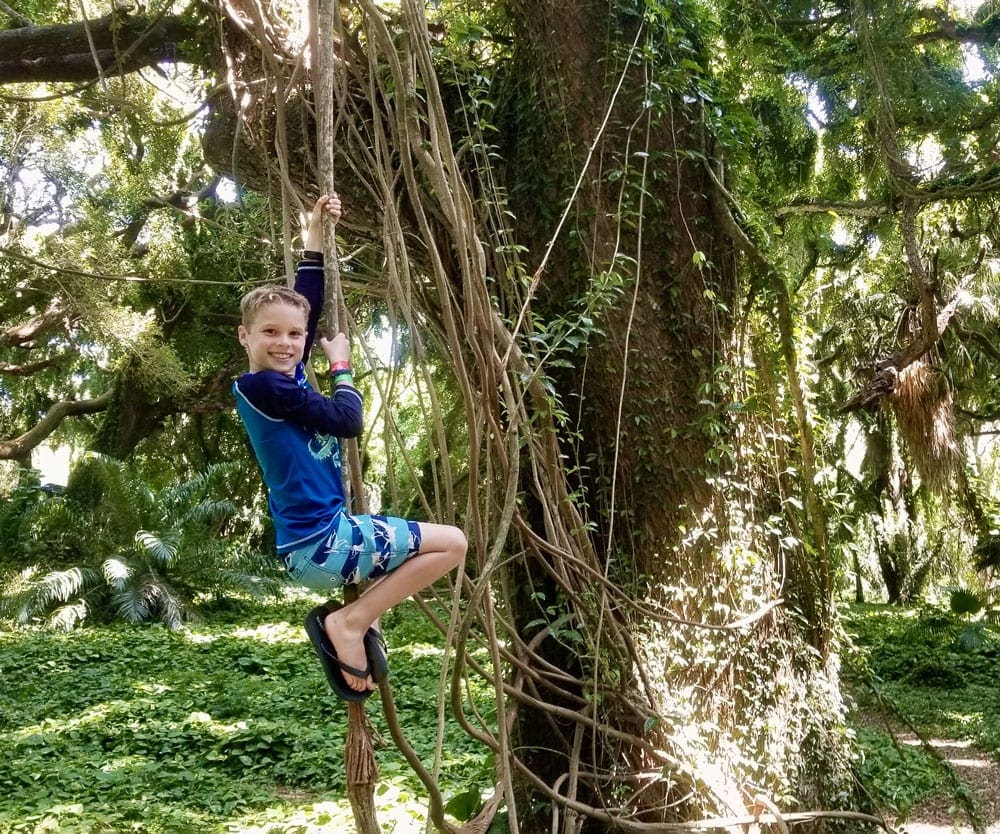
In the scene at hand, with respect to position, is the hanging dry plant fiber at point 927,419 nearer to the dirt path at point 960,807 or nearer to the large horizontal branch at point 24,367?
the dirt path at point 960,807

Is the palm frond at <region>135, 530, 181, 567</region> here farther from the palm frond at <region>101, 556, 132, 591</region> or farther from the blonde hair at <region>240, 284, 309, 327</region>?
the blonde hair at <region>240, 284, 309, 327</region>

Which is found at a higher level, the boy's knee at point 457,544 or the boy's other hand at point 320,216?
the boy's other hand at point 320,216

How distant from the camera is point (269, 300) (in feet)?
6.13

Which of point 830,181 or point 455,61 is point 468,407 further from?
point 830,181

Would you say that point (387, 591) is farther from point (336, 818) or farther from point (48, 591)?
point (48, 591)

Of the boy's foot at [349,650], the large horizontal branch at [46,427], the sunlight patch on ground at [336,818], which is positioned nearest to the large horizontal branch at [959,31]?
the boy's foot at [349,650]

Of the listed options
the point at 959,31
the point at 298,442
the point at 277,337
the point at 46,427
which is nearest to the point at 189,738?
the point at 298,442

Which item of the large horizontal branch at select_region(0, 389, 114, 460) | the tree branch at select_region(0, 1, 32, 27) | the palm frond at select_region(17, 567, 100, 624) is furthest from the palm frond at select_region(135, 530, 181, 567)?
the tree branch at select_region(0, 1, 32, 27)

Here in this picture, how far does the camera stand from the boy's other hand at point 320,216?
A: 189cm

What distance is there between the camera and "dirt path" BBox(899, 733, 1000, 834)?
3.99 m

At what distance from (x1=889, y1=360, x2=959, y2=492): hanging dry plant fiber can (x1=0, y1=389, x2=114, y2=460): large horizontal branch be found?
857cm

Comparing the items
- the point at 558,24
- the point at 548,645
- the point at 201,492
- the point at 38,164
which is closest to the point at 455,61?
the point at 558,24

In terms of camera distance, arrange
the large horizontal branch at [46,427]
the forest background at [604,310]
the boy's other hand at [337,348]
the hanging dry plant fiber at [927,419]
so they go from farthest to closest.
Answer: the large horizontal branch at [46,427]
the hanging dry plant fiber at [927,419]
the forest background at [604,310]
the boy's other hand at [337,348]

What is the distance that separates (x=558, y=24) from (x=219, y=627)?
6.98 m
